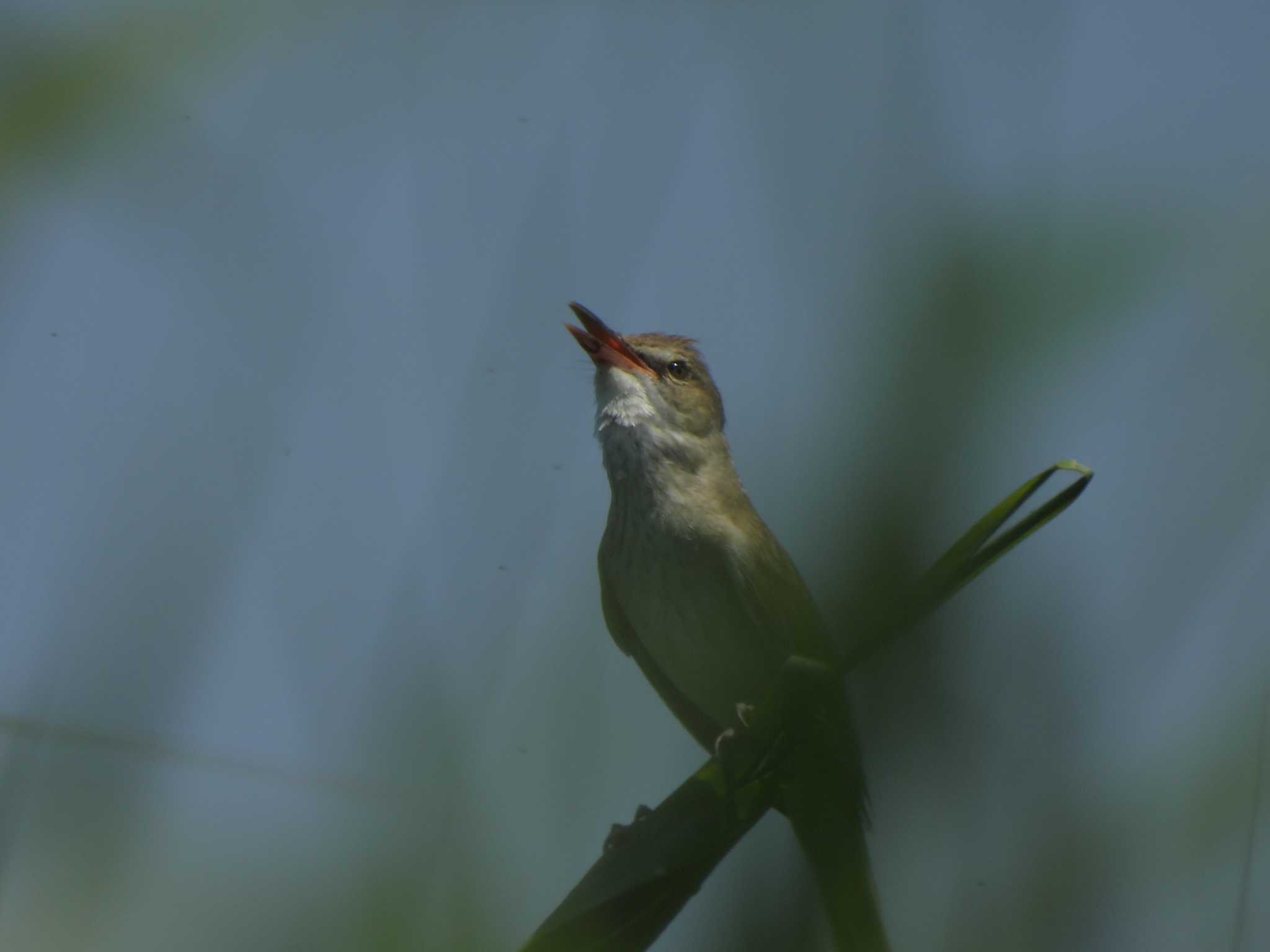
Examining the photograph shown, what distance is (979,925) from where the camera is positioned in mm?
611

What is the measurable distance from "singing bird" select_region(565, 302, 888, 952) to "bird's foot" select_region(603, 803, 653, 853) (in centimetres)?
170

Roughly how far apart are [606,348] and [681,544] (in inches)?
33.6

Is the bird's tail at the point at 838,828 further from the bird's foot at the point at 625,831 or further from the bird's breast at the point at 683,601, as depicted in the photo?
the bird's breast at the point at 683,601

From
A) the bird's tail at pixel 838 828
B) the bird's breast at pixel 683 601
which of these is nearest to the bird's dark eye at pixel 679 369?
the bird's breast at pixel 683 601

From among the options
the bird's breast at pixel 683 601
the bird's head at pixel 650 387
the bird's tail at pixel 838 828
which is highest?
the bird's head at pixel 650 387

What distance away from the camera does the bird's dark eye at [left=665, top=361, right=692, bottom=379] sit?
4441 millimetres

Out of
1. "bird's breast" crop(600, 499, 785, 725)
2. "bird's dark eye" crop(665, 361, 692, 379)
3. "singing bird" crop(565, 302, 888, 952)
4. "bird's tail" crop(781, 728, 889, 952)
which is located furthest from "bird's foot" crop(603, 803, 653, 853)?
"bird's dark eye" crop(665, 361, 692, 379)

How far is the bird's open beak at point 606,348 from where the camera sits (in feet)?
13.6

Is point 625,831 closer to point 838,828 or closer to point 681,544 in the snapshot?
point 838,828

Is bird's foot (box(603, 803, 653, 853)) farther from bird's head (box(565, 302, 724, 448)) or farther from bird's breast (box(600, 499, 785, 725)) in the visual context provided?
bird's head (box(565, 302, 724, 448))

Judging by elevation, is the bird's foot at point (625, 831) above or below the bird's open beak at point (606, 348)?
below

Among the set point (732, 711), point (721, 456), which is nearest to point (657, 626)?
point (732, 711)

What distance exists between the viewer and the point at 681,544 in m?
3.71

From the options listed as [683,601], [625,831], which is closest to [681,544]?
[683,601]
